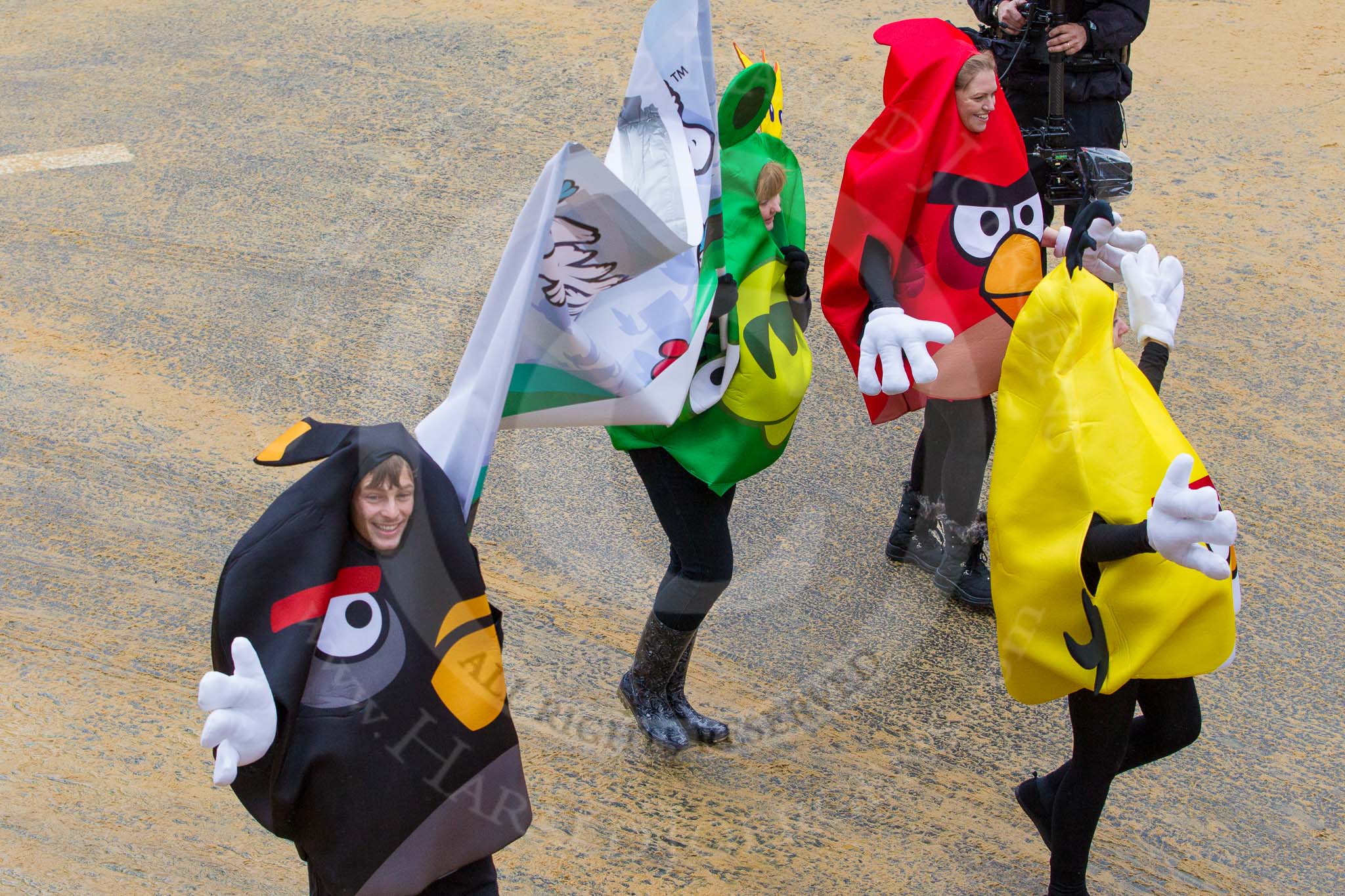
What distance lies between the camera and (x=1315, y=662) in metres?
3.70

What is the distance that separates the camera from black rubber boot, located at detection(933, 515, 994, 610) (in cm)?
395

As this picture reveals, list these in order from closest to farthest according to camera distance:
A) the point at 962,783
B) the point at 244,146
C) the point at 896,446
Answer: the point at 962,783 < the point at 896,446 < the point at 244,146

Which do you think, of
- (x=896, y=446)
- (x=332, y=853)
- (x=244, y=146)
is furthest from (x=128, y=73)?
(x=332, y=853)

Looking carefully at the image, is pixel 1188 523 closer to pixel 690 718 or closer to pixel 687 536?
pixel 687 536

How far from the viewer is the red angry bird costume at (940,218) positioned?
3434mm

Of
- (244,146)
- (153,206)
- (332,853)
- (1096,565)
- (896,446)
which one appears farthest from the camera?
(244,146)

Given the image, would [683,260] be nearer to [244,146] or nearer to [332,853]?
[332,853]

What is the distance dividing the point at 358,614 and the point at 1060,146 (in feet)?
8.77

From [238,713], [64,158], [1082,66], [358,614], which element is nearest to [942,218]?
[1082,66]

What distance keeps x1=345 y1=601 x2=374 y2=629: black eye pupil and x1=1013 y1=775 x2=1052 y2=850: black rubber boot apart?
1.69 meters

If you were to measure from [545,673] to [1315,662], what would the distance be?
88.9 inches

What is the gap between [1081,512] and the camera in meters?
2.59

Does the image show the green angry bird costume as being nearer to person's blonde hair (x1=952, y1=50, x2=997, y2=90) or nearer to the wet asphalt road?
person's blonde hair (x1=952, y1=50, x2=997, y2=90)

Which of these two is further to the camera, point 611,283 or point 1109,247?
point 1109,247
